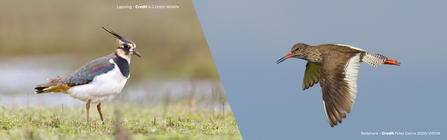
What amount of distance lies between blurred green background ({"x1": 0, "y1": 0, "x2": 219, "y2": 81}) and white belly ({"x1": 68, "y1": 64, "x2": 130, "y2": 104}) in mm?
6128

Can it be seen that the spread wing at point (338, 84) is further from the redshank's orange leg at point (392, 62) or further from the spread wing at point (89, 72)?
the spread wing at point (89, 72)

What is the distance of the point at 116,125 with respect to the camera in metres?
4.96

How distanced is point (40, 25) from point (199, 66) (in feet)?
18.4

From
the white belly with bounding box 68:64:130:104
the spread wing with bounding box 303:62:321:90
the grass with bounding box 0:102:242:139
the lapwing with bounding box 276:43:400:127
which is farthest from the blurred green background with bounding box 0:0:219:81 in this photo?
the white belly with bounding box 68:64:130:104

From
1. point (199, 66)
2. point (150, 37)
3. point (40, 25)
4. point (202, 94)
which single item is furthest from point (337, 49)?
point (40, 25)

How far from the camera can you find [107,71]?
5387 mm

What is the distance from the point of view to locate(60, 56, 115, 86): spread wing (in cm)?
534

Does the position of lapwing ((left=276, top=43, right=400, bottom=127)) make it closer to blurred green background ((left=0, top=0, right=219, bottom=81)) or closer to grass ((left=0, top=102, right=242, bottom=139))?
grass ((left=0, top=102, right=242, bottom=139))

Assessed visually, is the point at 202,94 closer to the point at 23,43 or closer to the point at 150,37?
the point at 150,37

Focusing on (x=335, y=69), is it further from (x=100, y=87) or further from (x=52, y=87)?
(x=52, y=87)

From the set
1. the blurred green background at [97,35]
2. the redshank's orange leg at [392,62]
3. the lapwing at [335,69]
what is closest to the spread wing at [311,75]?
the lapwing at [335,69]

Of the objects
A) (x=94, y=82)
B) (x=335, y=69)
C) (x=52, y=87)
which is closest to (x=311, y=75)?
(x=335, y=69)

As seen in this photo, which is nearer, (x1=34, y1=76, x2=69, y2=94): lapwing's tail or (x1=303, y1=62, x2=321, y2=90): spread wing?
(x1=34, y1=76, x2=69, y2=94): lapwing's tail

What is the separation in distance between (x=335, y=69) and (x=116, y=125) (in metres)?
3.48
